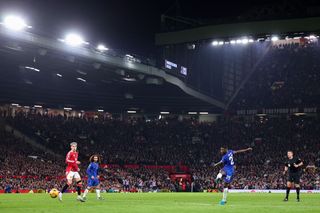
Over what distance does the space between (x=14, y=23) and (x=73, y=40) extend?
722 cm

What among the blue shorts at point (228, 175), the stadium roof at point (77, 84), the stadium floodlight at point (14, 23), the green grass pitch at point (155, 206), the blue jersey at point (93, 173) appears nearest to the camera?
the green grass pitch at point (155, 206)

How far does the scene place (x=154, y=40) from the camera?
2601 inches

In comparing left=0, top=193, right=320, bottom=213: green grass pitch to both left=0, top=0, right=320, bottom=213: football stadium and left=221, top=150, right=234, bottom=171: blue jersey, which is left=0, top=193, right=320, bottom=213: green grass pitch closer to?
left=221, top=150, right=234, bottom=171: blue jersey

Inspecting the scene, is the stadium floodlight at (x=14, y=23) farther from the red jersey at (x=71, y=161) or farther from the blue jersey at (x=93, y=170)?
the red jersey at (x=71, y=161)

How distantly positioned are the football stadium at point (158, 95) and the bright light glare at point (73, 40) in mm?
119

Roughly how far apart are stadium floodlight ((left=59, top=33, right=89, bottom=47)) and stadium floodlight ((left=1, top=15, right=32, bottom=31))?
5.07 meters

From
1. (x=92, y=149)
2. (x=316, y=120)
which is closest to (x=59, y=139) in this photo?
(x=92, y=149)

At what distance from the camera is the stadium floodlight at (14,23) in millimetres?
42625

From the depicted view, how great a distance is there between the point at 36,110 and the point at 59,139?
39.8 feet

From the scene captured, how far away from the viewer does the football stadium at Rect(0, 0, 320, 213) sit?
176 feet

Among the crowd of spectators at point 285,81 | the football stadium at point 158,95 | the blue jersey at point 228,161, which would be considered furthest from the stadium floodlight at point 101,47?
the crowd of spectators at point 285,81

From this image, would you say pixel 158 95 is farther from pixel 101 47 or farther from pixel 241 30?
pixel 101 47

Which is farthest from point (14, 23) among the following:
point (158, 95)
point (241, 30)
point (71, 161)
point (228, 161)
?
point (158, 95)

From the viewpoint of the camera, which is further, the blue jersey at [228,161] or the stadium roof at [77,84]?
the stadium roof at [77,84]
